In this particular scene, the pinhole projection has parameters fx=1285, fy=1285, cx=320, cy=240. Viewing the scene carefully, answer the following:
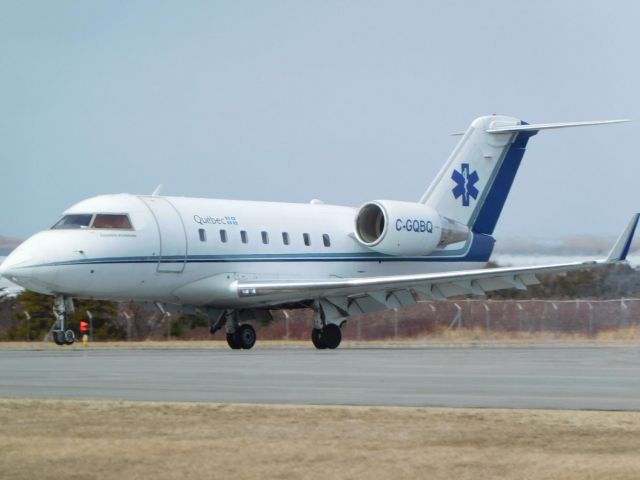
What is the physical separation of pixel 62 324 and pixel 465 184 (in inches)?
527

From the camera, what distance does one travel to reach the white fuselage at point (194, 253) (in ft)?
95.2

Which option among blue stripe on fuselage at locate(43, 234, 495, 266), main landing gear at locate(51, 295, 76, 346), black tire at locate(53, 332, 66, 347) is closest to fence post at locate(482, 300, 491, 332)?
blue stripe on fuselage at locate(43, 234, 495, 266)

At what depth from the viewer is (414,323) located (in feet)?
139

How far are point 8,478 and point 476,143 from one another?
95.4 feet

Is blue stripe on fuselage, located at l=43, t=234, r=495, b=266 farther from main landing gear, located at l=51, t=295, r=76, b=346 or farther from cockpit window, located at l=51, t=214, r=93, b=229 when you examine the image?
main landing gear, located at l=51, t=295, r=76, b=346

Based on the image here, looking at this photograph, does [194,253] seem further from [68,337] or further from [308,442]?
[308,442]

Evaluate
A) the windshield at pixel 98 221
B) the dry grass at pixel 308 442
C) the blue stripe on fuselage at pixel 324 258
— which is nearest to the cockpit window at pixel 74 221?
the windshield at pixel 98 221

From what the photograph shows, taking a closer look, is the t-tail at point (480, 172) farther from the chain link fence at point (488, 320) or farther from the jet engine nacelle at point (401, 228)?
the chain link fence at point (488, 320)

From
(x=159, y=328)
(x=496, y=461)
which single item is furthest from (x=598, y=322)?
(x=496, y=461)

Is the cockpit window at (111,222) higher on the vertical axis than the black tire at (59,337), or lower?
higher

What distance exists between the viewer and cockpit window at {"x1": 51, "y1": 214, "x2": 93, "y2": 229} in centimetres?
2991

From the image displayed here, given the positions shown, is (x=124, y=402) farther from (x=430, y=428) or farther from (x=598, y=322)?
(x=598, y=322)

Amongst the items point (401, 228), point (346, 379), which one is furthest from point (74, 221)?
point (346, 379)

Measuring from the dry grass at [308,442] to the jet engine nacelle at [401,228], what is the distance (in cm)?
2043
